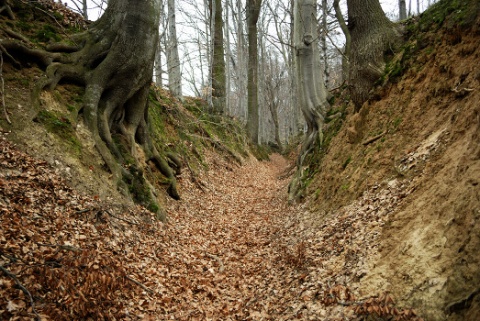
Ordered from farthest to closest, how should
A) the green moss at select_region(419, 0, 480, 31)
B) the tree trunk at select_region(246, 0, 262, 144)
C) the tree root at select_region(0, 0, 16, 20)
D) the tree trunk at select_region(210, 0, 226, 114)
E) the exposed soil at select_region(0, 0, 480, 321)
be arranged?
1. the tree trunk at select_region(246, 0, 262, 144)
2. the tree trunk at select_region(210, 0, 226, 114)
3. the tree root at select_region(0, 0, 16, 20)
4. the green moss at select_region(419, 0, 480, 31)
5. the exposed soil at select_region(0, 0, 480, 321)

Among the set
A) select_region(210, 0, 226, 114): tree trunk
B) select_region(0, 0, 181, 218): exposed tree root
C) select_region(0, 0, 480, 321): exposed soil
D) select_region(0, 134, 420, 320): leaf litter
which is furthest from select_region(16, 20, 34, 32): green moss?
select_region(210, 0, 226, 114): tree trunk

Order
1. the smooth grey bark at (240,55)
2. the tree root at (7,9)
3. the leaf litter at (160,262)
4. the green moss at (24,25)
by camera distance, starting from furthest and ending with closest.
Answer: the smooth grey bark at (240,55) → the green moss at (24,25) → the tree root at (7,9) → the leaf litter at (160,262)

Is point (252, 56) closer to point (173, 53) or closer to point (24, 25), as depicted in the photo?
point (173, 53)

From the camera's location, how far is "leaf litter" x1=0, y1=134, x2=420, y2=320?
11.3 feet

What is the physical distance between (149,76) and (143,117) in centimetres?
118

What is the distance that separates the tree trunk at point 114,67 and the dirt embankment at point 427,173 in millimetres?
5007

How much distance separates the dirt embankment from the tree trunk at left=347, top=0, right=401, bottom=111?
60 cm

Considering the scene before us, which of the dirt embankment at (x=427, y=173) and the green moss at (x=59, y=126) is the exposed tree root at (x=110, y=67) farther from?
the dirt embankment at (x=427, y=173)

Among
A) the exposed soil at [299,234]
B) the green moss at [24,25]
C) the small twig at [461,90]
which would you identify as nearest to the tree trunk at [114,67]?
Result: the exposed soil at [299,234]

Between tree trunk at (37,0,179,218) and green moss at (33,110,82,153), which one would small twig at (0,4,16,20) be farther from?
green moss at (33,110,82,153)

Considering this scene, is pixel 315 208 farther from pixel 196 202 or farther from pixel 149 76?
pixel 149 76

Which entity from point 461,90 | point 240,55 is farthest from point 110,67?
point 240,55

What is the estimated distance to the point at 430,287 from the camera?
3.18m

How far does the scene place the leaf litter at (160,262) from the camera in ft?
11.3
